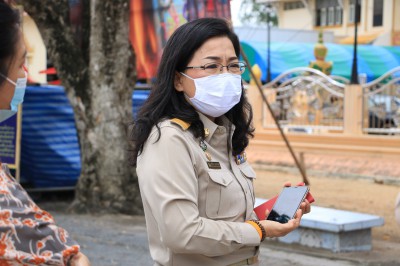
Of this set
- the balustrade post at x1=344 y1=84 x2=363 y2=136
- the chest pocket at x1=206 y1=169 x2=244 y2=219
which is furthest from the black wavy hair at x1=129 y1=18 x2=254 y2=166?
the balustrade post at x1=344 y1=84 x2=363 y2=136

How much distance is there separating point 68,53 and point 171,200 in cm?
643

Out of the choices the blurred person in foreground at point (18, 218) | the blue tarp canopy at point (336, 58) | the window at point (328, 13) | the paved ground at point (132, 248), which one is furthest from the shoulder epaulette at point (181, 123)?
the window at point (328, 13)

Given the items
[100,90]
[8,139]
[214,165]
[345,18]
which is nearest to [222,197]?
[214,165]

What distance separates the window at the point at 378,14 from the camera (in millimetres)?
32781

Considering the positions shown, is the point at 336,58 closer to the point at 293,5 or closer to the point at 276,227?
the point at 293,5

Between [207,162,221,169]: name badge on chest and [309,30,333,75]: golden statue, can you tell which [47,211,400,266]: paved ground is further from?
[309,30,333,75]: golden statue

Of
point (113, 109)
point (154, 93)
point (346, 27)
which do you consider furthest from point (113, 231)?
point (346, 27)

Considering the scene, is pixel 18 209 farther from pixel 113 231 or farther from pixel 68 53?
pixel 68 53

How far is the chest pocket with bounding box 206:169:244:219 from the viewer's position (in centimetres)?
235

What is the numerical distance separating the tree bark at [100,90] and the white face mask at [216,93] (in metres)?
5.73

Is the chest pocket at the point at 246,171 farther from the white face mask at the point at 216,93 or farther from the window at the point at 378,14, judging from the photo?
the window at the point at 378,14

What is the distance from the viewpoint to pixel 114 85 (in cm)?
818

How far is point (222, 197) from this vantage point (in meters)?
2.37

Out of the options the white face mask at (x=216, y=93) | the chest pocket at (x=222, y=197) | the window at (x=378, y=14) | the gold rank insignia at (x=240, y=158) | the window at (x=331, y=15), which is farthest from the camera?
the window at (x=331, y=15)
